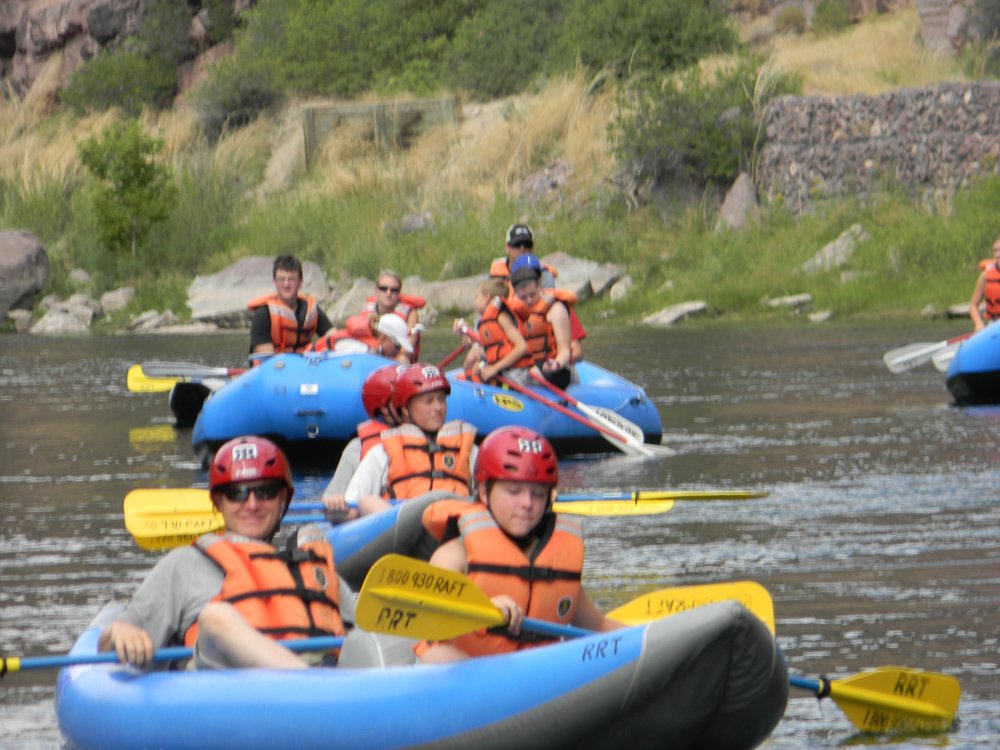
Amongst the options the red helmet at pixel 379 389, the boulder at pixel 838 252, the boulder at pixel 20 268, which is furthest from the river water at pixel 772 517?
the boulder at pixel 20 268

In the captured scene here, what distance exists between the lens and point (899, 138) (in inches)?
1048

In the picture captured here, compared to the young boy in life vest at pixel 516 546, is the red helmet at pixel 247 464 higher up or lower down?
higher up

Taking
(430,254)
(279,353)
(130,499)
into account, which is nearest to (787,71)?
(430,254)

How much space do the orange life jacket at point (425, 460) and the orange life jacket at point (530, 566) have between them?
7.96 feet

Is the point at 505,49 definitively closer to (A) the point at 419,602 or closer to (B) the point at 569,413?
(B) the point at 569,413

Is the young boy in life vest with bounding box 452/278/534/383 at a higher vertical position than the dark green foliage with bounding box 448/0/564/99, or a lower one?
lower

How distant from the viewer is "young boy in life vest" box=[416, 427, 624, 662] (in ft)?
15.0

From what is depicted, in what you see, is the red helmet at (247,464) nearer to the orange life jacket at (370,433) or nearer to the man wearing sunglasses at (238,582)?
the man wearing sunglasses at (238,582)

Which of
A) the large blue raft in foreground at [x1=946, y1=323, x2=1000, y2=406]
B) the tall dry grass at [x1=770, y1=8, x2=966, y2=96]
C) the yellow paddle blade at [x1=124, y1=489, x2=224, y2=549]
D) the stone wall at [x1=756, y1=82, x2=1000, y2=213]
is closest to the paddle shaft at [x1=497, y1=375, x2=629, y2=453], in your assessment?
the large blue raft in foreground at [x1=946, y1=323, x2=1000, y2=406]

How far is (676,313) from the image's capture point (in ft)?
82.8

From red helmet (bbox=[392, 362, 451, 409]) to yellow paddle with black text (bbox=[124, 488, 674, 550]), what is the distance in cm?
64

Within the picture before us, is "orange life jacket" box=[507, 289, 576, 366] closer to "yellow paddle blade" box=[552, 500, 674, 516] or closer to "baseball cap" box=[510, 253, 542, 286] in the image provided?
"baseball cap" box=[510, 253, 542, 286]

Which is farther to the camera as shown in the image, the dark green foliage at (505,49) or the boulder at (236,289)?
the dark green foliage at (505,49)

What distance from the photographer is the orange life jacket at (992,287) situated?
14039 millimetres
